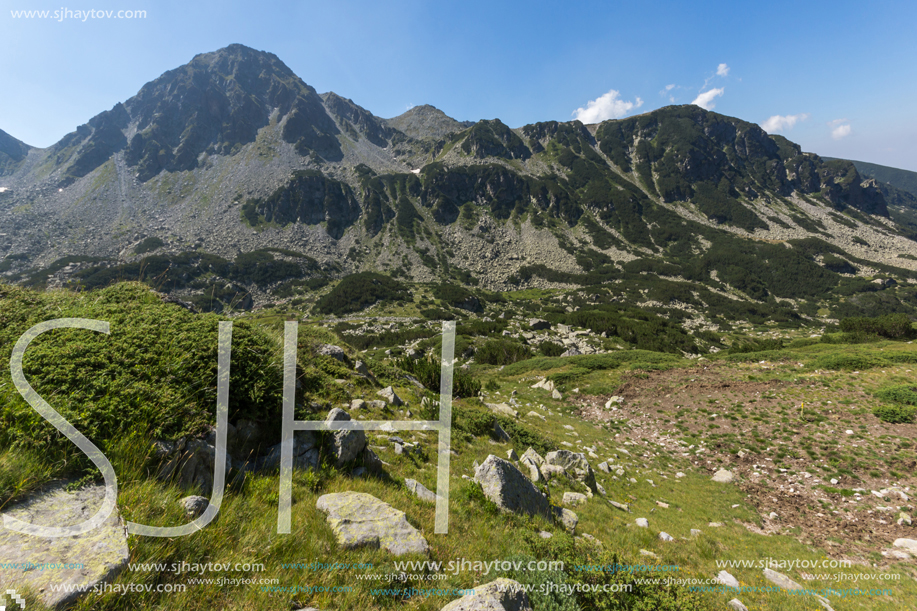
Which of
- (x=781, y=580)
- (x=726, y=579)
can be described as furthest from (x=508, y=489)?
(x=781, y=580)

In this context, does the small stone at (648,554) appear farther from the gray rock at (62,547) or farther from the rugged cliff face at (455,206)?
the rugged cliff face at (455,206)

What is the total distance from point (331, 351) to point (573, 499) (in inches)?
303

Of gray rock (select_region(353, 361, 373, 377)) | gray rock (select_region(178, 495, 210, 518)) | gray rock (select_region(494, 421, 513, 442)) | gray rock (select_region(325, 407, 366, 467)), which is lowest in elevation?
gray rock (select_region(494, 421, 513, 442))

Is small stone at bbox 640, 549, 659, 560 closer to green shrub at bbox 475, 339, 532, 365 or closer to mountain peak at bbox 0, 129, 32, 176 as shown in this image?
green shrub at bbox 475, 339, 532, 365

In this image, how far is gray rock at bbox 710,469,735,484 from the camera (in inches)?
435

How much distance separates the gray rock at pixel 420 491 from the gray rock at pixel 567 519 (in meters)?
2.87

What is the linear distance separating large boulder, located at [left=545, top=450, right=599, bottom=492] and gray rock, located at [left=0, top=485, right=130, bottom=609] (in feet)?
31.2

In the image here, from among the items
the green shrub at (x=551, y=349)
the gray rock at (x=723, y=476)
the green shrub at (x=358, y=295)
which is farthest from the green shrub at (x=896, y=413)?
the green shrub at (x=358, y=295)

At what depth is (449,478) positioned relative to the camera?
6.28 metres

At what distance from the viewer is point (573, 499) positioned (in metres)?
7.86

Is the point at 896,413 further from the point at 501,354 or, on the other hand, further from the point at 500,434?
the point at 501,354

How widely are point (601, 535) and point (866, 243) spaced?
Answer: 7762 inches

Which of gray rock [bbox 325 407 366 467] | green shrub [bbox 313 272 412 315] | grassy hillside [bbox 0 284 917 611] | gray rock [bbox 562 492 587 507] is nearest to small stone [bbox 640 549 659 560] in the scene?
grassy hillside [bbox 0 284 917 611]

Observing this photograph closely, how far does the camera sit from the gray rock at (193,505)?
305cm
